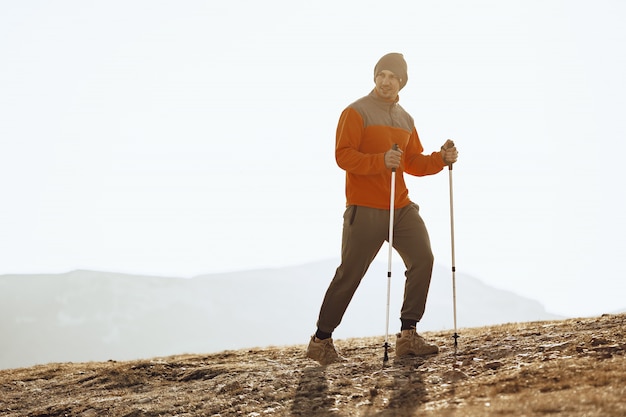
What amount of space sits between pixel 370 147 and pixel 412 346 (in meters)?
2.54

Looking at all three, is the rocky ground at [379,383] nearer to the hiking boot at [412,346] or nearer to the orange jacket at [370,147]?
the hiking boot at [412,346]

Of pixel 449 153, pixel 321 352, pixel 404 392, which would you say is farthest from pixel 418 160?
pixel 404 392

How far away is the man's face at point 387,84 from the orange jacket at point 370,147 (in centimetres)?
10

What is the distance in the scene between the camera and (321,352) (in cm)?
796

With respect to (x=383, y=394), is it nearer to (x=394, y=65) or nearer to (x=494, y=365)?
(x=494, y=365)

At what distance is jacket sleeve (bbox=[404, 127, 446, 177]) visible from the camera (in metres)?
8.41

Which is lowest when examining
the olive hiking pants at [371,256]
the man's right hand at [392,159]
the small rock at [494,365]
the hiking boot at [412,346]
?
the small rock at [494,365]

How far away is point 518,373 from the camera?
5.93 meters

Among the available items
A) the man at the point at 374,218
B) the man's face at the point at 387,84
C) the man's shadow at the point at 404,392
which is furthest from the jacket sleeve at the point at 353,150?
the man's shadow at the point at 404,392

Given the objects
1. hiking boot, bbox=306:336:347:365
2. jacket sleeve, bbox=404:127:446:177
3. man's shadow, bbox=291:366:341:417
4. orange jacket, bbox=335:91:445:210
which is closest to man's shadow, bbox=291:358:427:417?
man's shadow, bbox=291:366:341:417

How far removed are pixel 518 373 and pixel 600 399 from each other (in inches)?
52.5

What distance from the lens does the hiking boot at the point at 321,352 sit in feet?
26.1

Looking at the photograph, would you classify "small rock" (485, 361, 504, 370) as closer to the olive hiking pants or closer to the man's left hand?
the olive hiking pants

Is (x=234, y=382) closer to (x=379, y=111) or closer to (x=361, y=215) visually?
(x=361, y=215)
